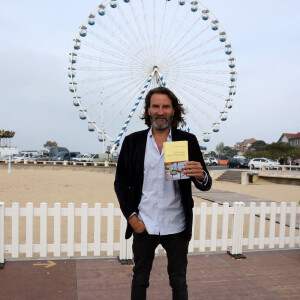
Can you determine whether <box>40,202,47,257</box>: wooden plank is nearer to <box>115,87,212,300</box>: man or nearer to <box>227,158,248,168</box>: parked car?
<box>115,87,212,300</box>: man

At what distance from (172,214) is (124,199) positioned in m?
0.35

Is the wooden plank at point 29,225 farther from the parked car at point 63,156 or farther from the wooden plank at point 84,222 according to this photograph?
the parked car at point 63,156

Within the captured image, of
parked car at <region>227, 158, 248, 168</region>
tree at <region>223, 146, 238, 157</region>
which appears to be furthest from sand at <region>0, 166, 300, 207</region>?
tree at <region>223, 146, 238, 157</region>

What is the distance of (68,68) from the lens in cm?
2470

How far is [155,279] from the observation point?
3.67m

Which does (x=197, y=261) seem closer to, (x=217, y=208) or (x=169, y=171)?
(x=217, y=208)

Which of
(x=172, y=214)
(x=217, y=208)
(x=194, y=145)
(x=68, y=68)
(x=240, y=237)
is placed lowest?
(x=240, y=237)

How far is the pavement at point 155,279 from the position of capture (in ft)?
10.8

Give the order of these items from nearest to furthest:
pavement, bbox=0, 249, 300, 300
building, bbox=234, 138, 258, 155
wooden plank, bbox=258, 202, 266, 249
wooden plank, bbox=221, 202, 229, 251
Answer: pavement, bbox=0, 249, 300, 300 < wooden plank, bbox=221, 202, 229, 251 < wooden plank, bbox=258, 202, 266, 249 < building, bbox=234, 138, 258, 155

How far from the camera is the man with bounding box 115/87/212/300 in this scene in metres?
2.28

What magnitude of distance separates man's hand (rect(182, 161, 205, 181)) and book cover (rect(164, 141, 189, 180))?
1.2 inches

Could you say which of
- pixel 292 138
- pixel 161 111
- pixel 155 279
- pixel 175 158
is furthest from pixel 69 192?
pixel 292 138

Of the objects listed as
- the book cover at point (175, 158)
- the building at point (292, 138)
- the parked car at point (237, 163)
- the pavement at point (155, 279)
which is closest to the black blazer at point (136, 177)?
the book cover at point (175, 158)

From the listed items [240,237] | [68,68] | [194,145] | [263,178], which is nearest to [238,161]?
[263,178]
